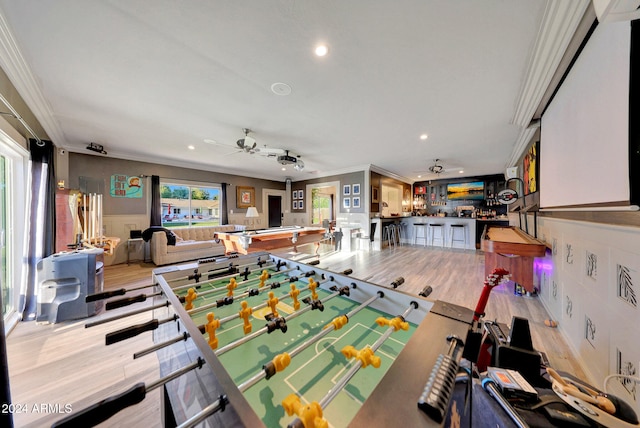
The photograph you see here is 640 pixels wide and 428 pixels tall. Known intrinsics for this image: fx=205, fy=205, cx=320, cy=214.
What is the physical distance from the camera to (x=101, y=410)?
444 mm

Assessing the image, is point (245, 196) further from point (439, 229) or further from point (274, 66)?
point (439, 229)

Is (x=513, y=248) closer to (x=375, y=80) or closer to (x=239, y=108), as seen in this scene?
(x=375, y=80)

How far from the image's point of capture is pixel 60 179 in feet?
12.8

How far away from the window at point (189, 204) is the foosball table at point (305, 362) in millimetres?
5015

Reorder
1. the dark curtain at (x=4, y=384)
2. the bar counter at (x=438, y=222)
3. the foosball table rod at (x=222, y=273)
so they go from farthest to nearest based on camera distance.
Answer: the bar counter at (x=438, y=222) < the foosball table rod at (x=222, y=273) < the dark curtain at (x=4, y=384)

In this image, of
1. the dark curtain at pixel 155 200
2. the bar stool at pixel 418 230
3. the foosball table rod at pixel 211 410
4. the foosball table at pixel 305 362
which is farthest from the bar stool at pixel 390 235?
the foosball table rod at pixel 211 410

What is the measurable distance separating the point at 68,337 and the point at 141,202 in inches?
152

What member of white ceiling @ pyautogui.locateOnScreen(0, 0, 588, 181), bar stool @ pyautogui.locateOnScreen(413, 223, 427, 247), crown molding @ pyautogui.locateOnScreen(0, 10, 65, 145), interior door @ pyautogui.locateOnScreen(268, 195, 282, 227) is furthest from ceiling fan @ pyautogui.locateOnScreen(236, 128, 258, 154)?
bar stool @ pyautogui.locateOnScreen(413, 223, 427, 247)

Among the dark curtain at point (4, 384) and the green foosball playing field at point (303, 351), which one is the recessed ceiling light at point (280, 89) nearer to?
the green foosball playing field at point (303, 351)

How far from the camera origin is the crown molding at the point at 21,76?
1.57 meters

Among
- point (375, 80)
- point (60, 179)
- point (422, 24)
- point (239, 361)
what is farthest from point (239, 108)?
point (60, 179)

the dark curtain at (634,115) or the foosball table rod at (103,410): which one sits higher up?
the dark curtain at (634,115)

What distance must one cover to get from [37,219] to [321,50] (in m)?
3.72

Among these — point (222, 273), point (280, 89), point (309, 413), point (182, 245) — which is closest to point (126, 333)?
point (309, 413)
